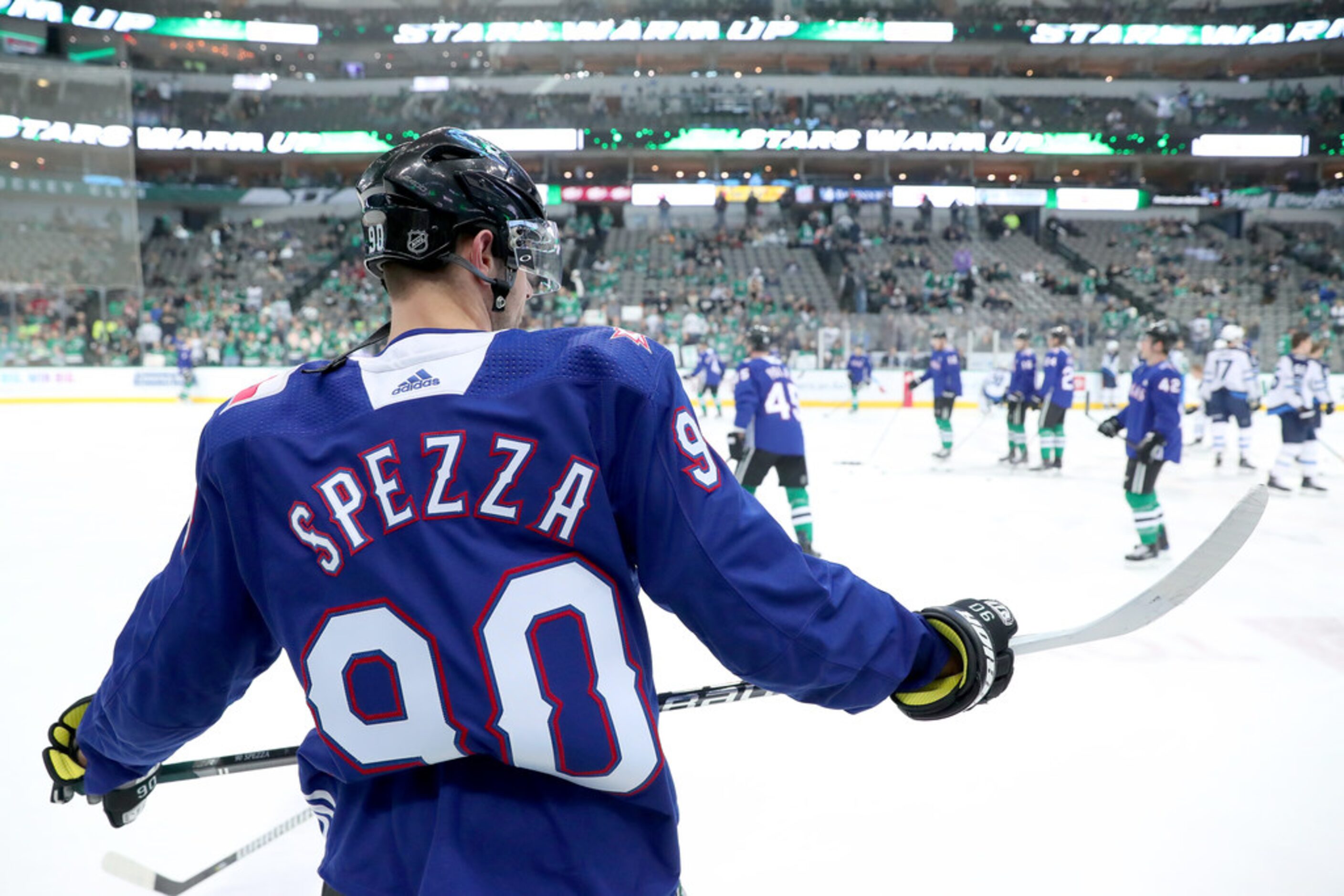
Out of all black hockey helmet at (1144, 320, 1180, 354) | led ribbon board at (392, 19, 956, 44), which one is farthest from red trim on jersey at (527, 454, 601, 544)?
led ribbon board at (392, 19, 956, 44)

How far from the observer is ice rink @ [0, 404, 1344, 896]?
7.76 feet

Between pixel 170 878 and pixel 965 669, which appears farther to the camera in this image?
pixel 170 878

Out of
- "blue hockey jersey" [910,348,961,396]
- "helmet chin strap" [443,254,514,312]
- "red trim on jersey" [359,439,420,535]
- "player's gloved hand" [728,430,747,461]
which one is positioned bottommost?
"player's gloved hand" [728,430,747,461]

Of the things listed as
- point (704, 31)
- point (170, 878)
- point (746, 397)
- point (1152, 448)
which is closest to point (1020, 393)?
point (1152, 448)

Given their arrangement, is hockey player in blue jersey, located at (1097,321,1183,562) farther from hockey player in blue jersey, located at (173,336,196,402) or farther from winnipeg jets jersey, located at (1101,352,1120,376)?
hockey player in blue jersey, located at (173,336,196,402)

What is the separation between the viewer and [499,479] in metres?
0.82

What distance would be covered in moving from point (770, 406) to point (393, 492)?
5.20 meters

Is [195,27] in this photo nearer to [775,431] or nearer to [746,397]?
[746,397]

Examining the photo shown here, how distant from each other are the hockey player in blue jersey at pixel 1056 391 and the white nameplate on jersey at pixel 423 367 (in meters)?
9.08

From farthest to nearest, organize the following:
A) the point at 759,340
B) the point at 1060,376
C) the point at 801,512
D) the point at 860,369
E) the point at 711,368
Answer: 1. the point at 860,369
2. the point at 711,368
3. the point at 1060,376
4. the point at 759,340
5. the point at 801,512

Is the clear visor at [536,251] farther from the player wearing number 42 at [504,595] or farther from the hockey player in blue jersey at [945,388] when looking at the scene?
the hockey player in blue jersey at [945,388]

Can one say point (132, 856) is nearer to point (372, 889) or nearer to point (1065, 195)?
point (372, 889)

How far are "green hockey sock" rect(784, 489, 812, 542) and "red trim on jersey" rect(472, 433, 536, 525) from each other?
512 centimetres

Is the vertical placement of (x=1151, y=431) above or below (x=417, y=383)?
below
